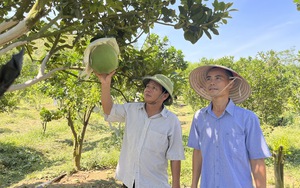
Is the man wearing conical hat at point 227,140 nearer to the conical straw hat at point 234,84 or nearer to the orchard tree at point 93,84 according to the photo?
the conical straw hat at point 234,84

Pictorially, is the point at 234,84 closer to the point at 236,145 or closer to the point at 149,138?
the point at 236,145

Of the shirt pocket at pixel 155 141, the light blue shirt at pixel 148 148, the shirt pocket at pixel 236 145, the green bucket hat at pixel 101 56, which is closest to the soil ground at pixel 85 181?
the light blue shirt at pixel 148 148

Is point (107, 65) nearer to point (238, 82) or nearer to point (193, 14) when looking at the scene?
point (193, 14)

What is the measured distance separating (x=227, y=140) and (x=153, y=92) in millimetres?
624

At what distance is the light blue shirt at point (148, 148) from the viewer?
1.96 metres

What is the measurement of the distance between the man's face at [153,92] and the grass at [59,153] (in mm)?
3290

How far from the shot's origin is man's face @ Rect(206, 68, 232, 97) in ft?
5.74

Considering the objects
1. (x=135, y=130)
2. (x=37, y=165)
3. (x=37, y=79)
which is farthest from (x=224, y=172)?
(x=37, y=165)

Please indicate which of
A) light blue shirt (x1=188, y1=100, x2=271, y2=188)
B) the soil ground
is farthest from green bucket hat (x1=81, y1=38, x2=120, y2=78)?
the soil ground

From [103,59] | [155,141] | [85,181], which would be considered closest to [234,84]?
[155,141]

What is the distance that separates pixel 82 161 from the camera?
788 centimetres

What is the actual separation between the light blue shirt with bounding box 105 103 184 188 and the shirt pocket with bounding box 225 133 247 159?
15.9 inches

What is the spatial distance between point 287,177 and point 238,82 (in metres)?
6.37

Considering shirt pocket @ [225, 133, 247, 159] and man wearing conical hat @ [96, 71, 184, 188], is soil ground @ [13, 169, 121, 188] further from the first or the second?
shirt pocket @ [225, 133, 247, 159]
